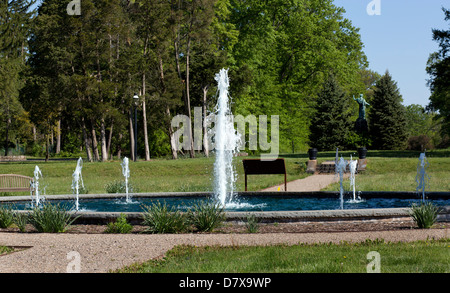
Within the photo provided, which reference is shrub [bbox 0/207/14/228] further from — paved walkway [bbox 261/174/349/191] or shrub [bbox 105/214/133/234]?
paved walkway [bbox 261/174/349/191]

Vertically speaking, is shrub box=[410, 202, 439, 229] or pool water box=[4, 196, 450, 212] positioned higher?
shrub box=[410, 202, 439, 229]

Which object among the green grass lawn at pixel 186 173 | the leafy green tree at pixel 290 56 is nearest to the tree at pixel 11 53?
the leafy green tree at pixel 290 56

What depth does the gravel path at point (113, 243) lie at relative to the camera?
6.88 meters

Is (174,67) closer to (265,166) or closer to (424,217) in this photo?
(265,166)

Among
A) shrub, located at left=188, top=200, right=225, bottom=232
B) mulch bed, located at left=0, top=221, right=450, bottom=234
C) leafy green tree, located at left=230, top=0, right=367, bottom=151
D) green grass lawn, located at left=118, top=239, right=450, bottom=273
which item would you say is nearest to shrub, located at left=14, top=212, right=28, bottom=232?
mulch bed, located at left=0, top=221, right=450, bottom=234

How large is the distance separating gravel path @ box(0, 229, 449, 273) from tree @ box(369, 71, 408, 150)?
38.2 meters

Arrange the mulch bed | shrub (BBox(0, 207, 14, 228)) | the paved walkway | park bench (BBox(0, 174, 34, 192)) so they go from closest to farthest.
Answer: the mulch bed
shrub (BBox(0, 207, 14, 228))
park bench (BBox(0, 174, 34, 192))
the paved walkway

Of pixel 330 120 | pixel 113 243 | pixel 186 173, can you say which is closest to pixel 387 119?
pixel 330 120

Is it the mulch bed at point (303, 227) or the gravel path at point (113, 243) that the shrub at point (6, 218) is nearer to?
the mulch bed at point (303, 227)

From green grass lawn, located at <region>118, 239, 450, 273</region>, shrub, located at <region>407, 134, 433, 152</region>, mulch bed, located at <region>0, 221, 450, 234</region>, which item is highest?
shrub, located at <region>407, 134, 433, 152</region>

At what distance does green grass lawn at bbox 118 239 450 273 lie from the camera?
6.13 metres
